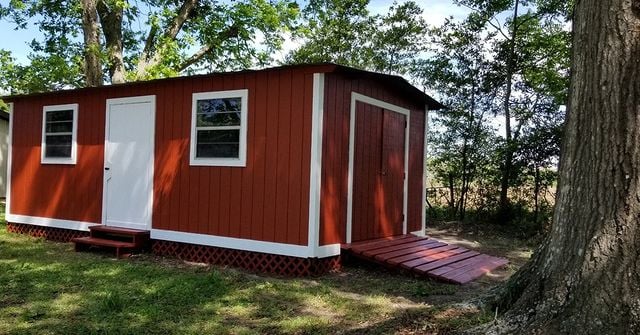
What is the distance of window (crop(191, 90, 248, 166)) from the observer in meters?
6.43

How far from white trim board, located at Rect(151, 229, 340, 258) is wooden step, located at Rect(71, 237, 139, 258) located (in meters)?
0.35

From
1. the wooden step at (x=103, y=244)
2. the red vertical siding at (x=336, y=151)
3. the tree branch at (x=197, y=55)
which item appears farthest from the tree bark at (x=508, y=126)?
the tree branch at (x=197, y=55)

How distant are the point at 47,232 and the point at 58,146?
57.5 inches

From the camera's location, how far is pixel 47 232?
8617 millimetres

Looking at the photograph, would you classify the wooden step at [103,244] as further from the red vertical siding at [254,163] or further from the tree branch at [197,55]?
the tree branch at [197,55]

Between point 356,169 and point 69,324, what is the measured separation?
3775mm

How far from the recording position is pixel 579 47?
2850 mm

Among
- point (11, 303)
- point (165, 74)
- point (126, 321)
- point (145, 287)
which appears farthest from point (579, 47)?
point (165, 74)

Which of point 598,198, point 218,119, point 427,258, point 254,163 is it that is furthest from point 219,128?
point 598,198

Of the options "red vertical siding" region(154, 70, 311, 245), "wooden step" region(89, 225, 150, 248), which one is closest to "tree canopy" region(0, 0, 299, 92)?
"wooden step" region(89, 225, 150, 248)

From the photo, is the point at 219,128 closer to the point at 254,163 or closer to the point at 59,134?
the point at 254,163

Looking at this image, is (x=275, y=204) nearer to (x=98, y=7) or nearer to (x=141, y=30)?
(x=98, y=7)

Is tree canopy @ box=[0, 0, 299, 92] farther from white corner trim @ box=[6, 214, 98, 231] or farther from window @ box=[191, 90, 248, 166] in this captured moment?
window @ box=[191, 90, 248, 166]

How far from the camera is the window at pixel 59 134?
8.36 metres
